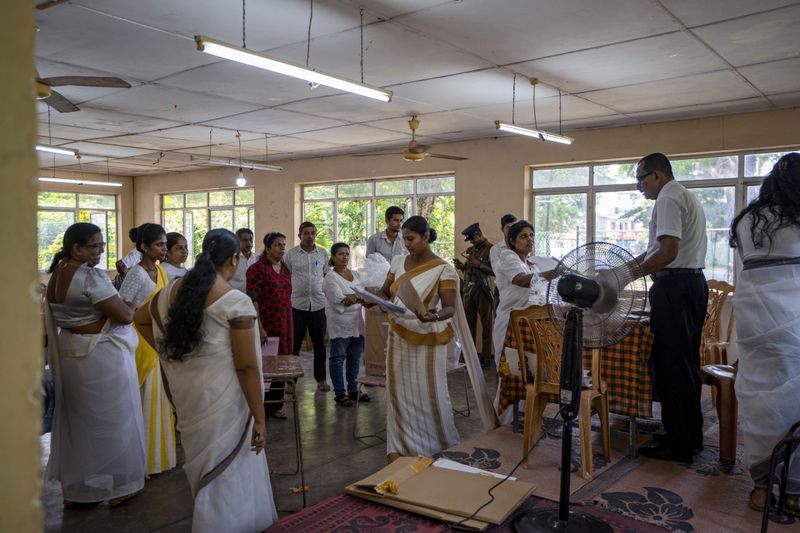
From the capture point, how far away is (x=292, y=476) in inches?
147

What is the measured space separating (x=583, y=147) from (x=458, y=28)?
409cm

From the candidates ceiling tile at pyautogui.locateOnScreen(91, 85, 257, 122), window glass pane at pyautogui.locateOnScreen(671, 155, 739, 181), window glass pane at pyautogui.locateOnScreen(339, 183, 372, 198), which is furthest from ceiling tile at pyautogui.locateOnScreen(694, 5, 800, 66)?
window glass pane at pyautogui.locateOnScreen(339, 183, 372, 198)

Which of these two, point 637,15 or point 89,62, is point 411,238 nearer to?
point 637,15

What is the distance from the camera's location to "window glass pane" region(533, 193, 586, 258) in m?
7.91

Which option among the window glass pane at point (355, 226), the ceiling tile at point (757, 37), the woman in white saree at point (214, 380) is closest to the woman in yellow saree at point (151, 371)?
the woman in white saree at point (214, 380)

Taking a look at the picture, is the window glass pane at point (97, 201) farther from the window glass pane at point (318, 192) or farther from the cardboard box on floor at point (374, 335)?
the cardboard box on floor at point (374, 335)

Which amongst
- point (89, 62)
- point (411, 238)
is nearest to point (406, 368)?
point (411, 238)

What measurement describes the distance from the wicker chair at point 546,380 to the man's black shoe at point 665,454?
0.73 feet

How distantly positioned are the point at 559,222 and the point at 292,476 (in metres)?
5.54

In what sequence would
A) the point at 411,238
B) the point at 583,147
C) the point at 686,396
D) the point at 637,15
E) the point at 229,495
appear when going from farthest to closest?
the point at 583,147 → the point at 637,15 → the point at 411,238 → the point at 686,396 → the point at 229,495

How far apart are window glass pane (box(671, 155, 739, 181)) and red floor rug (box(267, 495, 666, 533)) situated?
5.47m

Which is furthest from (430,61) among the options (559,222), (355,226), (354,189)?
(355,226)

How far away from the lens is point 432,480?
258cm

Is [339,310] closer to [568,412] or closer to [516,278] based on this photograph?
[516,278]
